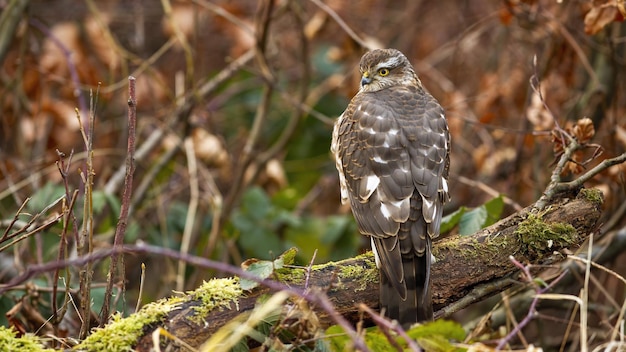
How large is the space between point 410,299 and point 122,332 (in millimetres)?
1284

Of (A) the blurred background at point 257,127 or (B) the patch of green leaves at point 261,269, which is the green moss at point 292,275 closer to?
(B) the patch of green leaves at point 261,269

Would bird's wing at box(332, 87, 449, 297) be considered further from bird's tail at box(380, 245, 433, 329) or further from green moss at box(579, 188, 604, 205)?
green moss at box(579, 188, 604, 205)

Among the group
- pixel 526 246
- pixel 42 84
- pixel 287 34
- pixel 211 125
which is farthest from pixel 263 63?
pixel 287 34

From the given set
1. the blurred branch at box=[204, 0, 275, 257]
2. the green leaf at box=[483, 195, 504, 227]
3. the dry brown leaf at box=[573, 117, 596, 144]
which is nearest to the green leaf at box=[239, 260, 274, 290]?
the green leaf at box=[483, 195, 504, 227]

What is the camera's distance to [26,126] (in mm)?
6891

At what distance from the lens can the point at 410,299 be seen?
358cm

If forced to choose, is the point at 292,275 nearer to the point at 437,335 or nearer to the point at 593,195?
the point at 437,335

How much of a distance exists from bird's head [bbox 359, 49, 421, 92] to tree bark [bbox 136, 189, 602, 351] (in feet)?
4.69

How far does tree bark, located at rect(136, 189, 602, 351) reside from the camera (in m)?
3.55

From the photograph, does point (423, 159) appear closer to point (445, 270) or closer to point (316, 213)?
point (445, 270)

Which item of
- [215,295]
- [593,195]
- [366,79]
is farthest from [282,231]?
[215,295]

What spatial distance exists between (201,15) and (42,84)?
300 centimetres

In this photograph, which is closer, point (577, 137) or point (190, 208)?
point (577, 137)

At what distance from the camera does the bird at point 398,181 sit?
3.62 metres
